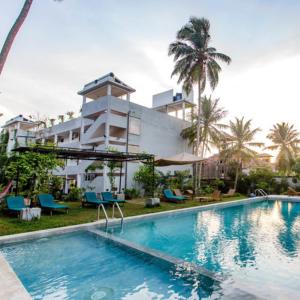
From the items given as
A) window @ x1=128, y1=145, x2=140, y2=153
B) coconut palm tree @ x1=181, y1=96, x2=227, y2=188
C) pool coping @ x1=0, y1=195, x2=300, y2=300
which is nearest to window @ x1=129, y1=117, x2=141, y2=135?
window @ x1=128, y1=145, x2=140, y2=153

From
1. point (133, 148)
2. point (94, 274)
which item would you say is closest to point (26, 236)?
point (94, 274)

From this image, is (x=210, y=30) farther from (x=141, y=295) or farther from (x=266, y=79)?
(x=141, y=295)

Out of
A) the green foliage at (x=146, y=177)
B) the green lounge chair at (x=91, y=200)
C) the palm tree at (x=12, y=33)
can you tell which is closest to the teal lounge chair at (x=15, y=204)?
the green lounge chair at (x=91, y=200)

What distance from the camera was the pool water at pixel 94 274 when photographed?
15.4 feet

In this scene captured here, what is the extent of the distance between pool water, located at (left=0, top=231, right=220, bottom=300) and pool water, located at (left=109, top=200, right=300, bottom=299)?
1.09 meters

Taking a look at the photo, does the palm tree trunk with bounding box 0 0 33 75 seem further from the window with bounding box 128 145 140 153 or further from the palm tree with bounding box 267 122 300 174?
the palm tree with bounding box 267 122 300 174

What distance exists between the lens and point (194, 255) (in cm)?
721

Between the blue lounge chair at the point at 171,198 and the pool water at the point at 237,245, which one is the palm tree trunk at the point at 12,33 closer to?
the pool water at the point at 237,245

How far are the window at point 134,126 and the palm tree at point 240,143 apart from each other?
1148cm

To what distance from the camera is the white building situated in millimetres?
23672

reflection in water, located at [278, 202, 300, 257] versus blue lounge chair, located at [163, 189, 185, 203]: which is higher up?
blue lounge chair, located at [163, 189, 185, 203]

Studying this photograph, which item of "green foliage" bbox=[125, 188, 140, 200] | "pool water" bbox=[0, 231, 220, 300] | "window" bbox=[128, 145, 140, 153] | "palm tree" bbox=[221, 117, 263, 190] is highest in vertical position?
"palm tree" bbox=[221, 117, 263, 190]

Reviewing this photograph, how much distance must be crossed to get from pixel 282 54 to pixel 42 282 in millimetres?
12599

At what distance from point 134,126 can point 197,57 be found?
9424mm
